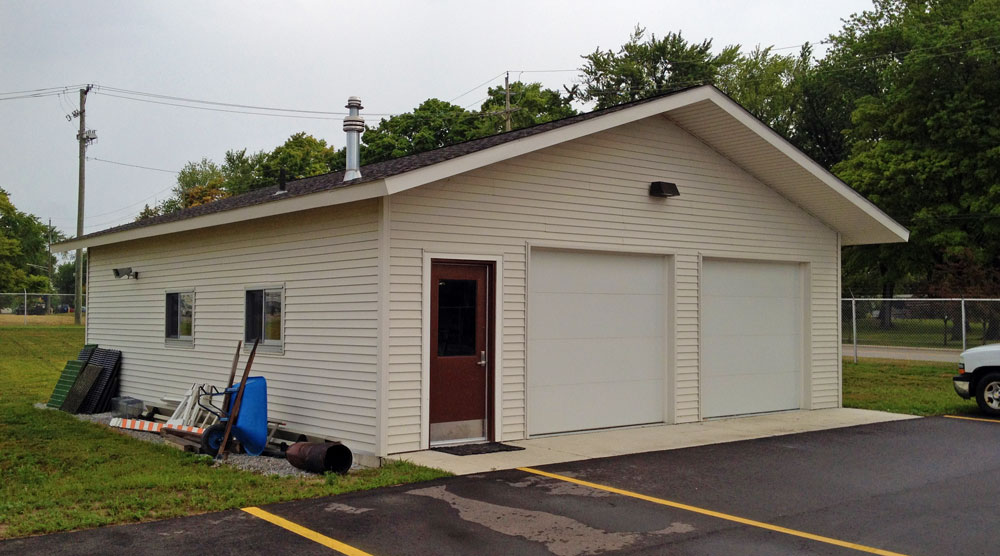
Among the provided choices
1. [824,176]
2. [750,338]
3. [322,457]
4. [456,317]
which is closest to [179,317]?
[456,317]

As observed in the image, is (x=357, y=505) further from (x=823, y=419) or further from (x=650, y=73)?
(x=650, y=73)

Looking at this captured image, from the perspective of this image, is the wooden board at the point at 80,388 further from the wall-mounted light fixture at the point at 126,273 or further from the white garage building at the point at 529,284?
the wall-mounted light fixture at the point at 126,273

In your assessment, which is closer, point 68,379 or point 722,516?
point 722,516

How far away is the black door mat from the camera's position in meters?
9.34

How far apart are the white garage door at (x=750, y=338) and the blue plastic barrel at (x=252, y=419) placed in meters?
6.09

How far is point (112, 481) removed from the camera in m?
8.27

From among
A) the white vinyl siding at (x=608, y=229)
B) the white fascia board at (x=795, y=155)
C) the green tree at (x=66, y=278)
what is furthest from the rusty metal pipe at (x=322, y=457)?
the green tree at (x=66, y=278)

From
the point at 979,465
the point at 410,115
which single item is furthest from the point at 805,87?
the point at 979,465

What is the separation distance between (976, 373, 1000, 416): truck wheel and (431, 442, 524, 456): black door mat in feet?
26.4

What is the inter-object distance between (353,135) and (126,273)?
6337 mm

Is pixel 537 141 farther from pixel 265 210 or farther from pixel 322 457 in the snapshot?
pixel 322 457

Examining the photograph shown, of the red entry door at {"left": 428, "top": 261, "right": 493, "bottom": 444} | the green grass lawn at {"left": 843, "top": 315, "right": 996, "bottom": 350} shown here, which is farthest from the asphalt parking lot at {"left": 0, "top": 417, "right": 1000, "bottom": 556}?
the green grass lawn at {"left": 843, "top": 315, "right": 996, "bottom": 350}

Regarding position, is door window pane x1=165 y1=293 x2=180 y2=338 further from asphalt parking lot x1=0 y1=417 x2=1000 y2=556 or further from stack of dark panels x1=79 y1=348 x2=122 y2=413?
asphalt parking lot x1=0 y1=417 x2=1000 y2=556

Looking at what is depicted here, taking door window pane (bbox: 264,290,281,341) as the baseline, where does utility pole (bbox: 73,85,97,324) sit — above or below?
→ above
